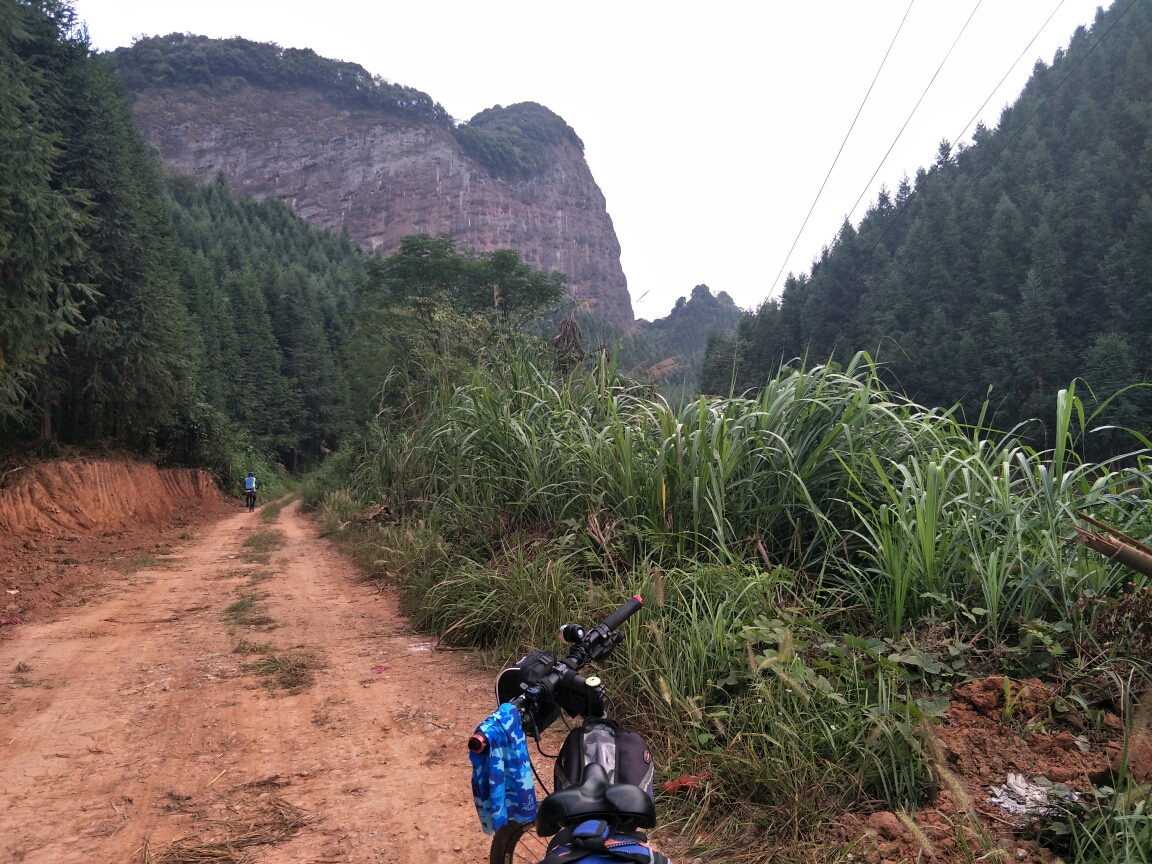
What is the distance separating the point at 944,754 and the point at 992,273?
1414 inches

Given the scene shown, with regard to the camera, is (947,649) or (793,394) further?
(793,394)

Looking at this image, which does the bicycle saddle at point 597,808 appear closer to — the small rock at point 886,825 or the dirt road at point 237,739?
the small rock at point 886,825

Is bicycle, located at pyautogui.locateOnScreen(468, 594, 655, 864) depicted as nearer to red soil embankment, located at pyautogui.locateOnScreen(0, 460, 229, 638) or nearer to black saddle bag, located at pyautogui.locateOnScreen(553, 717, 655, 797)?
black saddle bag, located at pyautogui.locateOnScreen(553, 717, 655, 797)

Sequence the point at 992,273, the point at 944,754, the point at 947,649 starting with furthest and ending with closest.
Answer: the point at 992,273 → the point at 947,649 → the point at 944,754

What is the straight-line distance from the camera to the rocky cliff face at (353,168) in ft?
434

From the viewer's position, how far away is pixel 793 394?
14.7 ft

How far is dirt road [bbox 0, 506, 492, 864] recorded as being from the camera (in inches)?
104

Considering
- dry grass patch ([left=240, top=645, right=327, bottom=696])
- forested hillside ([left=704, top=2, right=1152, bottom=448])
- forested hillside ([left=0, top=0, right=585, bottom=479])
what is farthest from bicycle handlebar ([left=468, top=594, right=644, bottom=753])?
forested hillside ([left=704, top=2, right=1152, bottom=448])

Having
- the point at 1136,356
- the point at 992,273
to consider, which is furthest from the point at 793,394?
the point at 992,273

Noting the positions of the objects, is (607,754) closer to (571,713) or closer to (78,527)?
(571,713)

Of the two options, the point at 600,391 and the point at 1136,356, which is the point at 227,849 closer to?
the point at 600,391

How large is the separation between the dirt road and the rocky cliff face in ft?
414

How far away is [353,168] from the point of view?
137625mm

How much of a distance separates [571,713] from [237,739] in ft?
9.27
